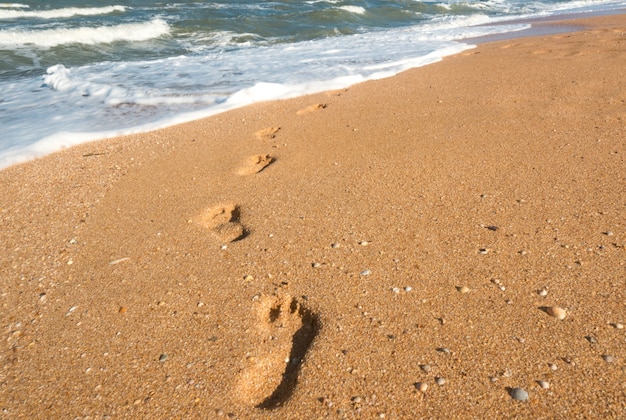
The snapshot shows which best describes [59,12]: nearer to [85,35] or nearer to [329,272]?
[85,35]

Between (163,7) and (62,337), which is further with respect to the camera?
(163,7)

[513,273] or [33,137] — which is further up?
[513,273]

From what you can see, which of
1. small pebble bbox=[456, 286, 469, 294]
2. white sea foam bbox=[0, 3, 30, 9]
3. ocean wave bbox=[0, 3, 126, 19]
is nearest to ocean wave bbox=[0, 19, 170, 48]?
ocean wave bbox=[0, 3, 126, 19]

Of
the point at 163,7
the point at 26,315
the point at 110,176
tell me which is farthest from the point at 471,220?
the point at 163,7

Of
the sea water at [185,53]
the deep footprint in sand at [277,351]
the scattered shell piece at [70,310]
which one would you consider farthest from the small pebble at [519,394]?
the sea water at [185,53]

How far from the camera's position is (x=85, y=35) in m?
9.94

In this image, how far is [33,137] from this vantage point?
13.1ft

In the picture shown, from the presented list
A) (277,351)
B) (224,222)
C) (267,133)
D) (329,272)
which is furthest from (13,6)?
(277,351)

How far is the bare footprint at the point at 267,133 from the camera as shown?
3755 millimetres

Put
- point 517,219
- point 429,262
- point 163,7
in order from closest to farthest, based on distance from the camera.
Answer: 1. point 429,262
2. point 517,219
3. point 163,7

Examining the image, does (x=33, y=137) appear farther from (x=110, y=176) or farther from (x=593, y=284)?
(x=593, y=284)

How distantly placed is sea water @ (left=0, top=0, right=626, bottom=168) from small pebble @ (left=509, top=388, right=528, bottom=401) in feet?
12.5

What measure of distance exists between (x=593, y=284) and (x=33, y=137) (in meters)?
4.39

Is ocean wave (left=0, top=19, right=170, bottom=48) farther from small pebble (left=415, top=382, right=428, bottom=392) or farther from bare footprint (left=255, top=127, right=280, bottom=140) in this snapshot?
small pebble (left=415, top=382, right=428, bottom=392)
